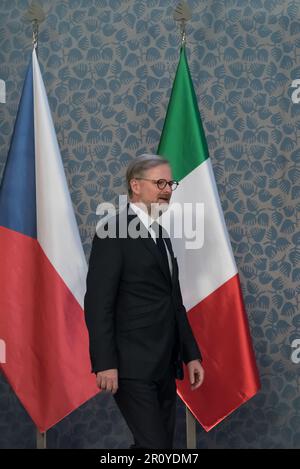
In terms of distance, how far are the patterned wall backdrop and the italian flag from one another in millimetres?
366

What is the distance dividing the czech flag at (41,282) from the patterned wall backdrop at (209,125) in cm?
41

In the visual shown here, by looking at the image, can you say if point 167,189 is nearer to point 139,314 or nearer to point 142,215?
point 142,215

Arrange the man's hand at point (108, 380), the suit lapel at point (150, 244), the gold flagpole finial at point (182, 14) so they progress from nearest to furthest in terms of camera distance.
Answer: the man's hand at point (108, 380), the suit lapel at point (150, 244), the gold flagpole finial at point (182, 14)

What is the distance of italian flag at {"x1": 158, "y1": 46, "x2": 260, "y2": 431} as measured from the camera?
109 inches

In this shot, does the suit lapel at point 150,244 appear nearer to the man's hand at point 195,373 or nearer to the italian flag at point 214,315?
the man's hand at point 195,373

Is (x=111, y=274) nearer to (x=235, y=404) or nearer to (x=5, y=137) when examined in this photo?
(x=235, y=404)

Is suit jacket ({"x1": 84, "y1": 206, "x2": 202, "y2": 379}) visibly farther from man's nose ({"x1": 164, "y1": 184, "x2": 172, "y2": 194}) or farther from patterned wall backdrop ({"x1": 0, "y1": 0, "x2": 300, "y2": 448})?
patterned wall backdrop ({"x1": 0, "y1": 0, "x2": 300, "y2": 448})

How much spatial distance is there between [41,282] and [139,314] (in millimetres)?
849

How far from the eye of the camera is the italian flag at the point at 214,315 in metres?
2.78

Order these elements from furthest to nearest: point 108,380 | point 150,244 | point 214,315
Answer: point 214,315, point 150,244, point 108,380

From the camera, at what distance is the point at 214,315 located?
9.21 feet

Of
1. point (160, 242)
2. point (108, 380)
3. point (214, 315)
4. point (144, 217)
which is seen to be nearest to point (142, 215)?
point (144, 217)

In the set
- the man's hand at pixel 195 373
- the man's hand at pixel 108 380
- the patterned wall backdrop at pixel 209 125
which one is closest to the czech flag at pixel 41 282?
the patterned wall backdrop at pixel 209 125

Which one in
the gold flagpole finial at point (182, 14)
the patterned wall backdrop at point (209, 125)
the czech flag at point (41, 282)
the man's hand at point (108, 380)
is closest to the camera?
the man's hand at point (108, 380)
